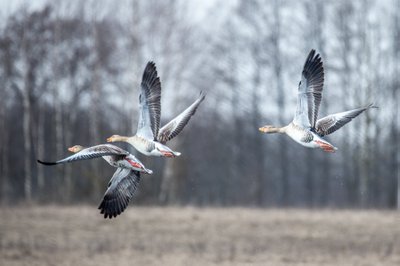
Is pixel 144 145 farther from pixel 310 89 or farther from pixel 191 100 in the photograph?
pixel 191 100

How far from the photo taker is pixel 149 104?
9.22 m

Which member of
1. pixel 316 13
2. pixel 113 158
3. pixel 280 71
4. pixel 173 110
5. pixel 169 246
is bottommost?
pixel 169 246

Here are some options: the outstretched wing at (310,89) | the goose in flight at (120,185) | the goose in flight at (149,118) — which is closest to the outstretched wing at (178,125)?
the goose in flight at (149,118)

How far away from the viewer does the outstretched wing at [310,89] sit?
361 inches

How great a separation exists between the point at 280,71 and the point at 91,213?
15332 mm

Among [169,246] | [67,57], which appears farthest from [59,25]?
[169,246]

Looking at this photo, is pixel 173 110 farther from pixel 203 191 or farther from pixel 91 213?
pixel 203 191

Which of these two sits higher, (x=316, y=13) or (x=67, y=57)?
(x=316, y=13)

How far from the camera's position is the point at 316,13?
38.5 m

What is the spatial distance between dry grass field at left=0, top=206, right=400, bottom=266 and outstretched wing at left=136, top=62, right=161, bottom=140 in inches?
374

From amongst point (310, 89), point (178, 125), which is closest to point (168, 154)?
point (178, 125)

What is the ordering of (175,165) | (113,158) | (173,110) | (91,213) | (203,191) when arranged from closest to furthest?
1. (113,158)
2. (91,213)
3. (173,110)
4. (175,165)
5. (203,191)

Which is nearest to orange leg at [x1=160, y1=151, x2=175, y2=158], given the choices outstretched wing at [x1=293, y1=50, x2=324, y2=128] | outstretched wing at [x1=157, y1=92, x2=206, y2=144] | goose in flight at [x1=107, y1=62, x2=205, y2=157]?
goose in flight at [x1=107, y1=62, x2=205, y2=157]

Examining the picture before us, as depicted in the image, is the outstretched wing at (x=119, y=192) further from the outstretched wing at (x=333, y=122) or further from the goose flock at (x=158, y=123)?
the outstretched wing at (x=333, y=122)
